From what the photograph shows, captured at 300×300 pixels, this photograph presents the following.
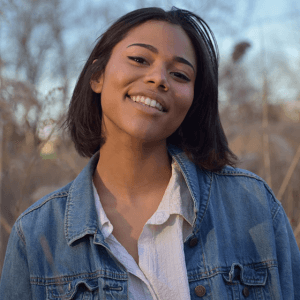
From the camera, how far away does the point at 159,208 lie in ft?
5.24

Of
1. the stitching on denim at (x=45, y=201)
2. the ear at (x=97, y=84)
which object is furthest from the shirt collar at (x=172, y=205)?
the ear at (x=97, y=84)

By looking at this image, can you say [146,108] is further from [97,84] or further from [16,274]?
Answer: [16,274]

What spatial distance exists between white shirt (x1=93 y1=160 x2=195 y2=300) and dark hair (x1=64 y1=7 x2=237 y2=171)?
31 centimetres

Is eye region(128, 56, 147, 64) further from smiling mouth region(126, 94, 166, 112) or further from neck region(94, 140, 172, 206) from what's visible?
neck region(94, 140, 172, 206)

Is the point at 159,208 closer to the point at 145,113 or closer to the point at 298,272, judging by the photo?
the point at 145,113

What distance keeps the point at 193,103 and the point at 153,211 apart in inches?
24.2

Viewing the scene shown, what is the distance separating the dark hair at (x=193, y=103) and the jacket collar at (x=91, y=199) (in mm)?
67

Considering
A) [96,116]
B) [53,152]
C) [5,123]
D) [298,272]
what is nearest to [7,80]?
[5,123]

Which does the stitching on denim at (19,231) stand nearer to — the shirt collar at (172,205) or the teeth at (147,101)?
the shirt collar at (172,205)

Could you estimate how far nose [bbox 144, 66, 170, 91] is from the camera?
5.12ft

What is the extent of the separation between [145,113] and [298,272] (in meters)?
0.98

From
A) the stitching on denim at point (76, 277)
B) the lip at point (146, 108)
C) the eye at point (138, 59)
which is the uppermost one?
the eye at point (138, 59)

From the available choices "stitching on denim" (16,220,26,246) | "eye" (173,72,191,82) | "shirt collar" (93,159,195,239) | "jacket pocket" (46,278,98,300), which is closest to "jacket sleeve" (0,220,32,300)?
"stitching on denim" (16,220,26,246)

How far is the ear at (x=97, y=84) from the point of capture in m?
1.83
